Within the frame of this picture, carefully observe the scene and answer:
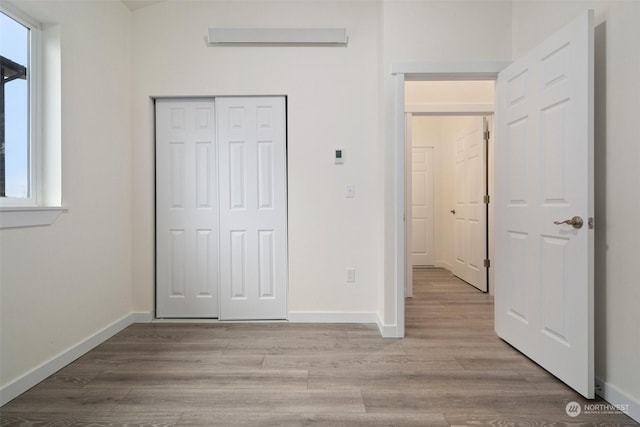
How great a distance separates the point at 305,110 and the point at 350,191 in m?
0.81

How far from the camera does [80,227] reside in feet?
7.20

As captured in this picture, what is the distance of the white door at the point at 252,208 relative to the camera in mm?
2816

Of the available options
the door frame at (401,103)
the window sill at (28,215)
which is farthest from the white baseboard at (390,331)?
the window sill at (28,215)

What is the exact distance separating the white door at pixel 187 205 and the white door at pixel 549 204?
236 cm

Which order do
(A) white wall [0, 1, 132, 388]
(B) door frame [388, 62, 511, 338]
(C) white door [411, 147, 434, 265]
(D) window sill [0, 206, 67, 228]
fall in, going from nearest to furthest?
(D) window sill [0, 206, 67, 228]
(A) white wall [0, 1, 132, 388]
(B) door frame [388, 62, 511, 338]
(C) white door [411, 147, 434, 265]

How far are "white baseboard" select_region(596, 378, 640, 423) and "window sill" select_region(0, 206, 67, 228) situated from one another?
10.5ft

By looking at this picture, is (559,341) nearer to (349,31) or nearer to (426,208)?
(349,31)

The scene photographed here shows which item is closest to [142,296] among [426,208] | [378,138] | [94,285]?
[94,285]

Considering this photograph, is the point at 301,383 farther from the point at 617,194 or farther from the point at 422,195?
the point at 422,195

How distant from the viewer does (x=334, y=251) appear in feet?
9.25

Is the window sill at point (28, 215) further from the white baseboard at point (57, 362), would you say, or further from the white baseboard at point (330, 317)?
the white baseboard at point (330, 317)

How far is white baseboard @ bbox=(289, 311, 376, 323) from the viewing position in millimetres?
2791

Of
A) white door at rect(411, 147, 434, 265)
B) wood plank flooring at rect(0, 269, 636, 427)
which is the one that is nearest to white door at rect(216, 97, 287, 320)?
wood plank flooring at rect(0, 269, 636, 427)

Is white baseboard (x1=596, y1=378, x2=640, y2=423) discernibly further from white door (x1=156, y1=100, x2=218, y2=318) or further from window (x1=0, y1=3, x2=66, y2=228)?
window (x1=0, y1=3, x2=66, y2=228)
